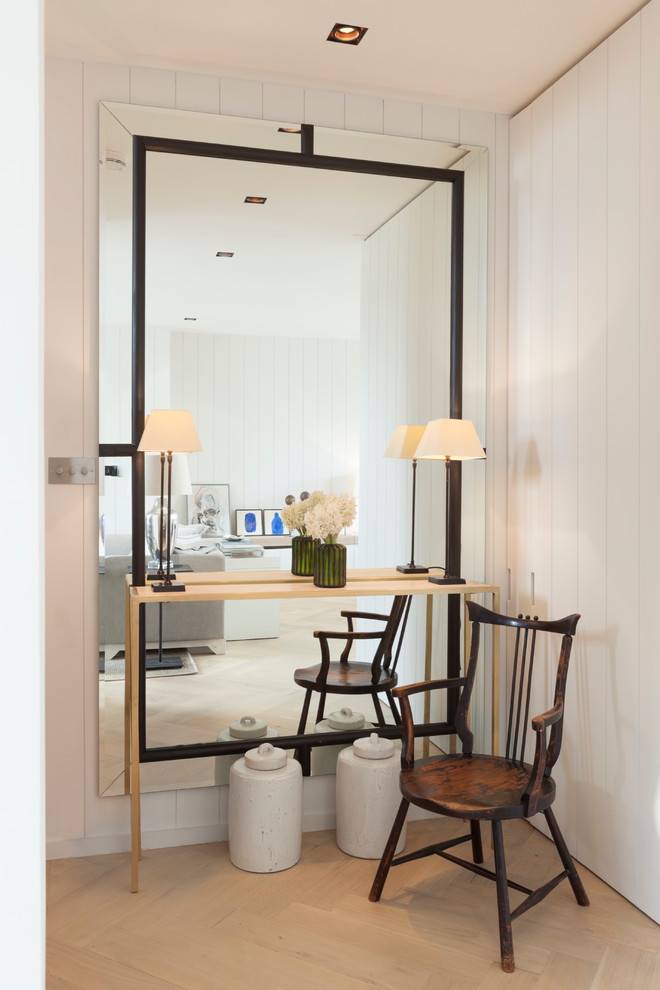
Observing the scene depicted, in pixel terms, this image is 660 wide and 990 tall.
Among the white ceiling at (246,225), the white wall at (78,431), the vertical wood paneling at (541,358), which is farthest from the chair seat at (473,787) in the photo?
the white ceiling at (246,225)

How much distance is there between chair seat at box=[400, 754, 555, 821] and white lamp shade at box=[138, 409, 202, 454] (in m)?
1.26

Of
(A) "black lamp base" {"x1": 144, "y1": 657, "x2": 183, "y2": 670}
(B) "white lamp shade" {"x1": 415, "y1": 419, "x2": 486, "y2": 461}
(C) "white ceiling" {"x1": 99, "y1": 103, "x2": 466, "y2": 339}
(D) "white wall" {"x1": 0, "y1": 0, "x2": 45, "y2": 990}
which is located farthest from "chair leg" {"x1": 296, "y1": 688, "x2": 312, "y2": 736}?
(D) "white wall" {"x1": 0, "y1": 0, "x2": 45, "y2": 990}

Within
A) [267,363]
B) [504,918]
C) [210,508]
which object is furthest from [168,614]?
[504,918]

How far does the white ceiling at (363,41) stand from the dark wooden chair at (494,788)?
1836mm

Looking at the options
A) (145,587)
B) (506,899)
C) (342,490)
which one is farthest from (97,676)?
(506,899)

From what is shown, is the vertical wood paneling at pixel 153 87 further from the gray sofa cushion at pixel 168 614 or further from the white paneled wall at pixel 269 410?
the gray sofa cushion at pixel 168 614

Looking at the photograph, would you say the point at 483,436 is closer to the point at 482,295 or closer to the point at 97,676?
the point at 482,295

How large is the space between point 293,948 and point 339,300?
210 cm

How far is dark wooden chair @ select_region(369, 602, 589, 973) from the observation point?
2049 millimetres

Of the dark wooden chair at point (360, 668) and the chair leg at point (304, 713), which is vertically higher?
the dark wooden chair at point (360, 668)

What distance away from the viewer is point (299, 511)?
9.11 feet

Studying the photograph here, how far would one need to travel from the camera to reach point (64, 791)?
8.59 ft

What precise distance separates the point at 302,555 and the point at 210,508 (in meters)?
0.38

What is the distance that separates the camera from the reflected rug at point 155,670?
264cm
